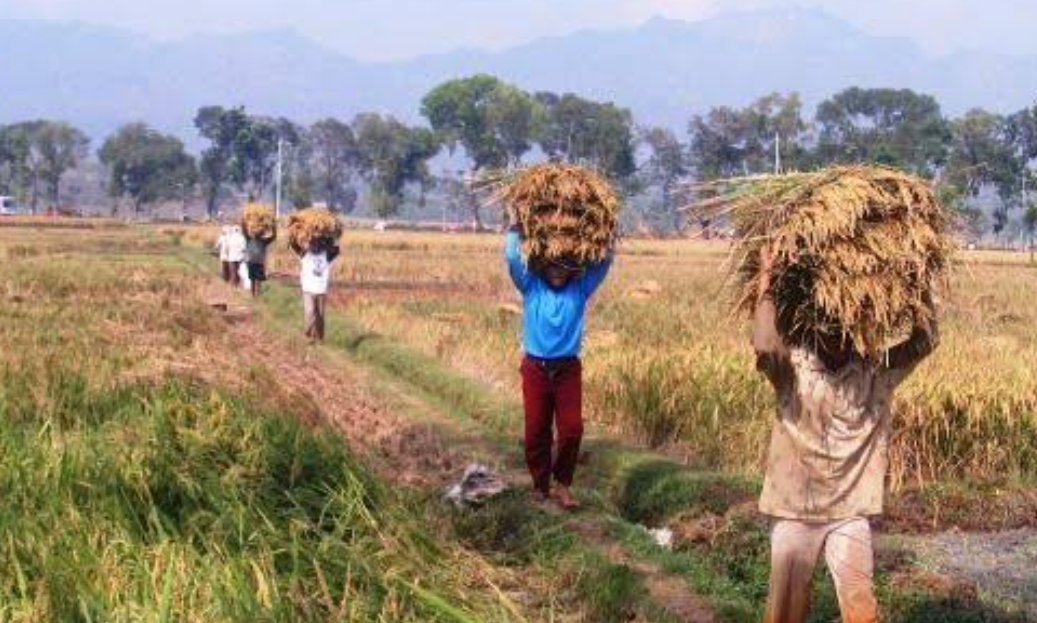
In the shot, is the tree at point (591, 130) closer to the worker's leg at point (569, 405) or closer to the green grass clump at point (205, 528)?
the worker's leg at point (569, 405)

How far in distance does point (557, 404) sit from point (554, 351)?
32 centimetres

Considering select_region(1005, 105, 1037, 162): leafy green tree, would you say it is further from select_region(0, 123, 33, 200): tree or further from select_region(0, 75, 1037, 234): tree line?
select_region(0, 123, 33, 200): tree

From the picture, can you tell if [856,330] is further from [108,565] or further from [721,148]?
[721,148]

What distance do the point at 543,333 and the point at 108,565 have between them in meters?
3.25

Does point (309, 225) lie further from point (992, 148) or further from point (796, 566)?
point (992, 148)

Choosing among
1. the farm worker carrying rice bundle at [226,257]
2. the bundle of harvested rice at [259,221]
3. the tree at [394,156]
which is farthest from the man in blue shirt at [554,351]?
the tree at [394,156]

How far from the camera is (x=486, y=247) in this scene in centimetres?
4616

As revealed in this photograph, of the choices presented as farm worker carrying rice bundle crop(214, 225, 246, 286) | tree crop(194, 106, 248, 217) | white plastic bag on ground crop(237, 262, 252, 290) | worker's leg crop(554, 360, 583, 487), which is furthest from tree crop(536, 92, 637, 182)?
worker's leg crop(554, 360, 583, 487)

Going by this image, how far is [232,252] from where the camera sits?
2369 centimetres

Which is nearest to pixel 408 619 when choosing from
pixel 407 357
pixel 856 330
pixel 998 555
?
pixel 856 330

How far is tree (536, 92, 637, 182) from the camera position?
82688mm

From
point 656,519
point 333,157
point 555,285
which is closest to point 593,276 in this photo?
point 555,285

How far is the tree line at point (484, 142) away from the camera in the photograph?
7188 centimetres

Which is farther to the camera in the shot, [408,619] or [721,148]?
[721,148]
